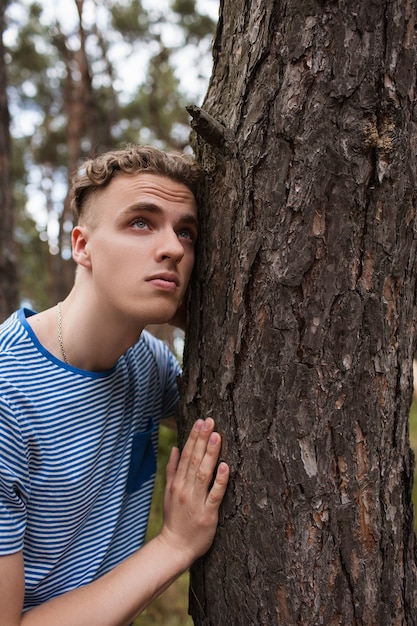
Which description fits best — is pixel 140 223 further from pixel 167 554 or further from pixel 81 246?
pixel 167 554

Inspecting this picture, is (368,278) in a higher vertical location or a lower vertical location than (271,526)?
higher

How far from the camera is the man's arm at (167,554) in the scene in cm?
164

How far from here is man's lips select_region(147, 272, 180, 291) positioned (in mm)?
1663

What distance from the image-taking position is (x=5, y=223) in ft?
12.4

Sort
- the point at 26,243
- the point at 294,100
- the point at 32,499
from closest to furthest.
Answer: the point at 294,100, the point at 32,499, the point at 26,243

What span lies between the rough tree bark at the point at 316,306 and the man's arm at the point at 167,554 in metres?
0.06

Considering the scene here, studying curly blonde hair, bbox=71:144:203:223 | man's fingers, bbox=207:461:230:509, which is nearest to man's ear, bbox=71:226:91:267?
curly blonde hair, bbox=71:144:203:223

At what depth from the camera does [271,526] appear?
1571mm

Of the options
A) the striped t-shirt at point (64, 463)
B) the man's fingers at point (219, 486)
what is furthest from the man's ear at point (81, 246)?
the man's fingers at point (219, 486)

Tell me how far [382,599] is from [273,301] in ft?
2.93

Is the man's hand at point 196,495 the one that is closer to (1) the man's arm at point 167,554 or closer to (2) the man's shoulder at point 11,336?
(1) the man's arm at point 167,554

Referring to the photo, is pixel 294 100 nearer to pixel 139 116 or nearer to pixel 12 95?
pixel 139 116

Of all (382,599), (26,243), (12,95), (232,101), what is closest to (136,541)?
(382,599)

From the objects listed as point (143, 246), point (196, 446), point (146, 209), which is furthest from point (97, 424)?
point (146, 209)
